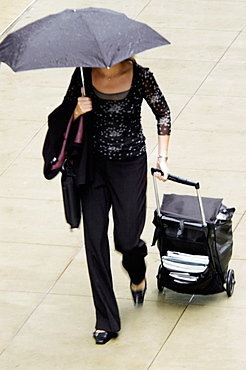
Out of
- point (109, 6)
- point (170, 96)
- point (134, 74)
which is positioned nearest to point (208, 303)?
point (134, 74)

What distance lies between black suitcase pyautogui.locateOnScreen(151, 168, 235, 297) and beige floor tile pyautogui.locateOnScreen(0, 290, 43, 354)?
3.17 ft

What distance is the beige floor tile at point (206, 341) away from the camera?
6.11 metres

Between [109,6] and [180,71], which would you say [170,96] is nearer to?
[180,71]

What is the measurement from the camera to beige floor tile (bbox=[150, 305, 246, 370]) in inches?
241

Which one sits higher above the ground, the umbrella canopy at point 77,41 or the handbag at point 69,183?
the umbrella canopy at point 77,41

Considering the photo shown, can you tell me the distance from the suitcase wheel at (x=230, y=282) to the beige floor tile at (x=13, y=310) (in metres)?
1.35

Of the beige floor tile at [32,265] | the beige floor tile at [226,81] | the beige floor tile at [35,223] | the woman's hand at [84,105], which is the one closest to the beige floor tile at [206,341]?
the beige floor tile at [32,265]

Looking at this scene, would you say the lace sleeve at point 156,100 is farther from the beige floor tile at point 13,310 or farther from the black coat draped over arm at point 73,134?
the beige floor tile at point 13,310

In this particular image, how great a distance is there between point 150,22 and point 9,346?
276 inches

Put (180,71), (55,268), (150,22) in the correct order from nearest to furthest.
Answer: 1. (55,268)
2. (180,71)
3. (150,22)

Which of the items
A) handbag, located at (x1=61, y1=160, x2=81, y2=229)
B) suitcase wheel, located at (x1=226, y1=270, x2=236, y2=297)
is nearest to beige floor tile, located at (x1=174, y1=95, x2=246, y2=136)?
suitcase wheel, located at (x1=226, y1=270, x2=236, y2=297)

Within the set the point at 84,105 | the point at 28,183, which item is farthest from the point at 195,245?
the point at 28,183

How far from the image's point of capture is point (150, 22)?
496 inches

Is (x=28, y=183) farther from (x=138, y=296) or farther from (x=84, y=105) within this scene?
(x=84, y=105)
